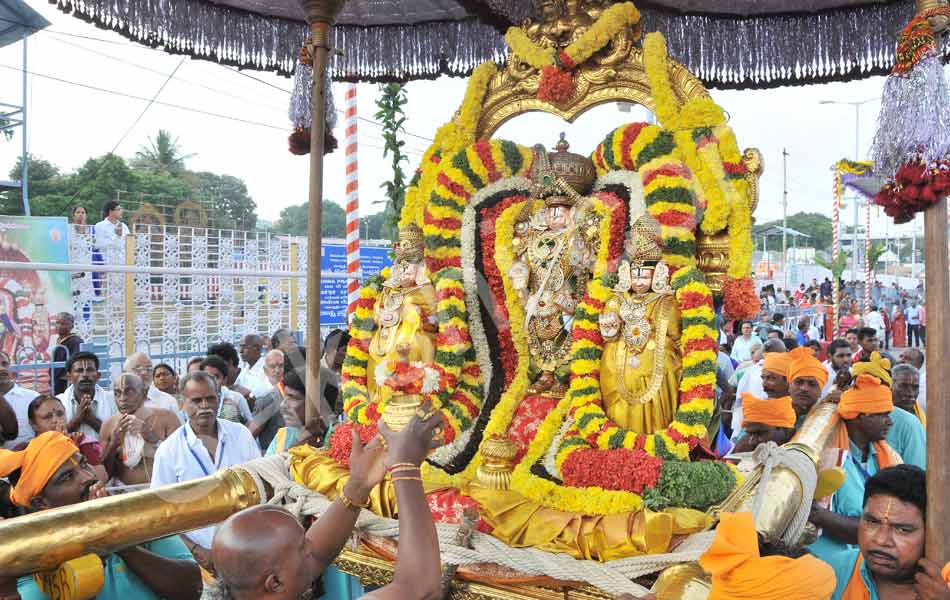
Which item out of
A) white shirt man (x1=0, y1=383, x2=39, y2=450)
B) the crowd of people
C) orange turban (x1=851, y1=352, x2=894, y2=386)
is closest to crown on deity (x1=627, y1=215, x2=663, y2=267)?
the crowd of people

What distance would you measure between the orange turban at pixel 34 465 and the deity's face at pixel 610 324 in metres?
2.16

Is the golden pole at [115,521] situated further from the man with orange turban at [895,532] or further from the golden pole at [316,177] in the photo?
the man with orange turban at [895,532]

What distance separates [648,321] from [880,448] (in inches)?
60.4

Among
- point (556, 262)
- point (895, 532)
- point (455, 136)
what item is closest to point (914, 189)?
point (895, 532)

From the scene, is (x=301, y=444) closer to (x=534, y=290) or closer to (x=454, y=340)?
(x=454, y=340)

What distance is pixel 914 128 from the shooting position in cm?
219

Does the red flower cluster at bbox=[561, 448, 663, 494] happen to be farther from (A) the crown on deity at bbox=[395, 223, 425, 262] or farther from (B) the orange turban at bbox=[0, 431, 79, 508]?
(B) the orange turban at bbox=[0, 431, 79, 508]

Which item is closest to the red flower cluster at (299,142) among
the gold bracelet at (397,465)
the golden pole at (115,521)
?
the golden pole at (115,521)

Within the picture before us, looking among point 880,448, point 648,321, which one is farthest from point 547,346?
point 880,448

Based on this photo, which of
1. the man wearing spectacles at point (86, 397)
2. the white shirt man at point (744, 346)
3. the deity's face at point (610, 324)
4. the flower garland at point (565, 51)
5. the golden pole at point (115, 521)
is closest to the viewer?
the golden pole at point (115, 521)

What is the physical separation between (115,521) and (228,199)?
2665cm

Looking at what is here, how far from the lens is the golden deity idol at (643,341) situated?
315 centimetres

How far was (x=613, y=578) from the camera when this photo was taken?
2.58 m

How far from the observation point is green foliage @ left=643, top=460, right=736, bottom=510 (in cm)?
275
